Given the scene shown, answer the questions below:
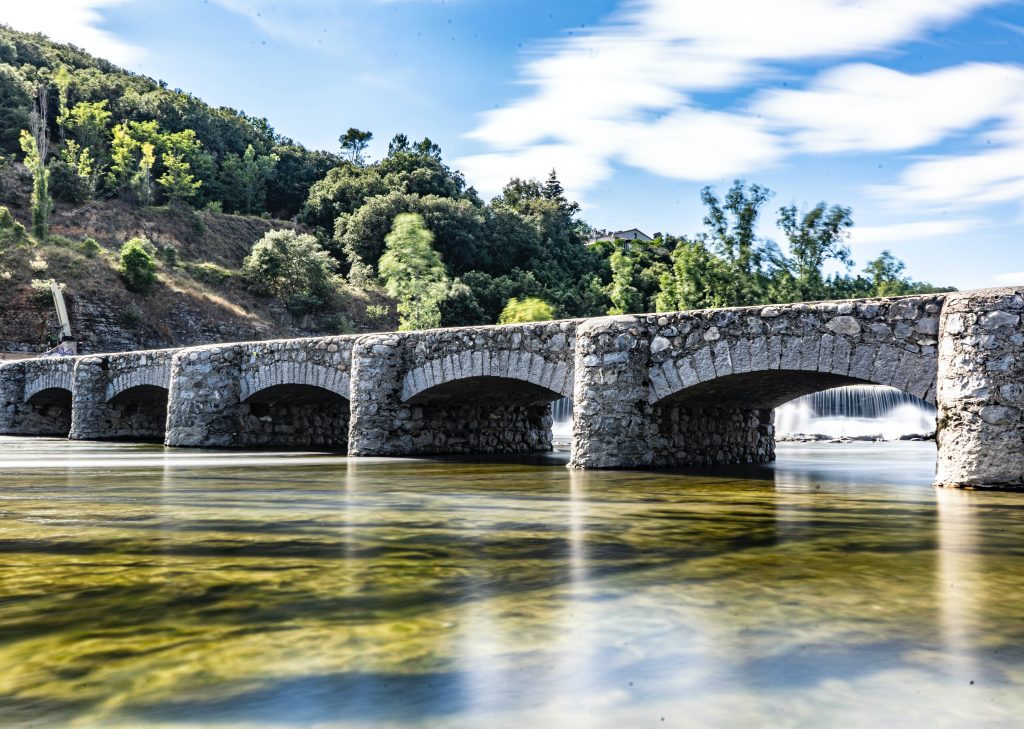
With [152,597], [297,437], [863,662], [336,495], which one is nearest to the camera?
[863,662]

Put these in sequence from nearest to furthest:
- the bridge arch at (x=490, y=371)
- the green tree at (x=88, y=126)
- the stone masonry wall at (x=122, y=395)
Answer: the bridge arch at (x=490, y=371), the stone masonry wall at (x=122, y=395), the green tree at (x=88, y=126)

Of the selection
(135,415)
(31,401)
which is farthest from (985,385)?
(31,401)

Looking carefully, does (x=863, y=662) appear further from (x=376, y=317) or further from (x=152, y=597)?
(x=376, y=317)

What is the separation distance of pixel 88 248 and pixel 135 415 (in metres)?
23.3

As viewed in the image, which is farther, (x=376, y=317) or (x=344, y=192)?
(x=344, y=192)

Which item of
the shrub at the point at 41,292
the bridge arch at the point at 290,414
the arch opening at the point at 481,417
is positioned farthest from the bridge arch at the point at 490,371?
the shrub at the point at 41,292

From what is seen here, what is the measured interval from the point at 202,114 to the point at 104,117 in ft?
30.7

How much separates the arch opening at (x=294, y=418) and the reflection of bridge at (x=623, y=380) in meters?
0.03

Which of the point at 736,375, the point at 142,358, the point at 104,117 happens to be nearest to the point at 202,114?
the point at 104,117

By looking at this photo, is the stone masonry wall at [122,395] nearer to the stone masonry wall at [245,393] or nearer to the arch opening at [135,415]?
the arch opening at [135,415]

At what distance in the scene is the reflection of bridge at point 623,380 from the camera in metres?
8.53

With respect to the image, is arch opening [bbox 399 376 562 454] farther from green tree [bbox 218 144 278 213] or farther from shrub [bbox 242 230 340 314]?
green tree [bbox 218 144 278 213]

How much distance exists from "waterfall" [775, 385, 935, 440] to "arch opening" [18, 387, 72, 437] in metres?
18.8

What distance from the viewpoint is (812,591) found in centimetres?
393
